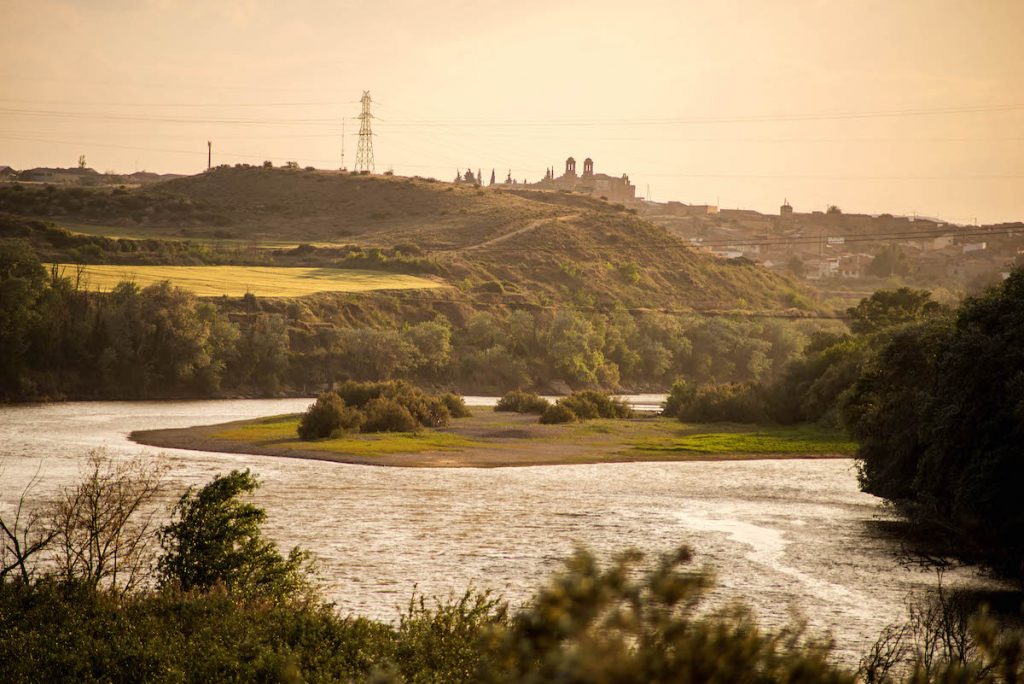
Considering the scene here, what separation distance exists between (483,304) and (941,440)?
9430cm

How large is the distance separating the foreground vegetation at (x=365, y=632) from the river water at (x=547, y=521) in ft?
8.16

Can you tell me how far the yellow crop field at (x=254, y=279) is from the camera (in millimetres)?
110938

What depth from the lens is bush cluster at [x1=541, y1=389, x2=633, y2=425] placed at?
79.4 m

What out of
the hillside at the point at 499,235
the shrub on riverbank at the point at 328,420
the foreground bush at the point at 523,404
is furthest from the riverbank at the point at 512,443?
the hillside at the point at 499,235

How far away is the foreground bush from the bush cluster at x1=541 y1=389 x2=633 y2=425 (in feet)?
5.84

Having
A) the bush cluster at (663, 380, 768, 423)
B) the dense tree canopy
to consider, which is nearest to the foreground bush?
the bush cluster at (663, 380, 768, 423)

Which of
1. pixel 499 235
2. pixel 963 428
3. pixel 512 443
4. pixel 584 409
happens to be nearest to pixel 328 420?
A: pixel 512 443

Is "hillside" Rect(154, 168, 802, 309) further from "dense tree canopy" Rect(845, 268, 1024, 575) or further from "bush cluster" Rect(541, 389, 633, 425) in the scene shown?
"dense tree canopy" Rect(845, 268, 1024, 575)

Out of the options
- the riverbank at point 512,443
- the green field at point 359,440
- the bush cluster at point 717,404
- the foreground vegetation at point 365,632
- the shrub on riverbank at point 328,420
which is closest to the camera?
the foreground vegetation at point 365,632

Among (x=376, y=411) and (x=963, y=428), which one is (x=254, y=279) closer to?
(x=376, y=411)

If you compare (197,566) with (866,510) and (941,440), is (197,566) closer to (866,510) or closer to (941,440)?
(941,440)

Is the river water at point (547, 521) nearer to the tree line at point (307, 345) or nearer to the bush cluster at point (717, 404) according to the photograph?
the bush cluster at point (717, 404)

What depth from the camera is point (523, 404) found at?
85875mm

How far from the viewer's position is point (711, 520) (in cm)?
4353
